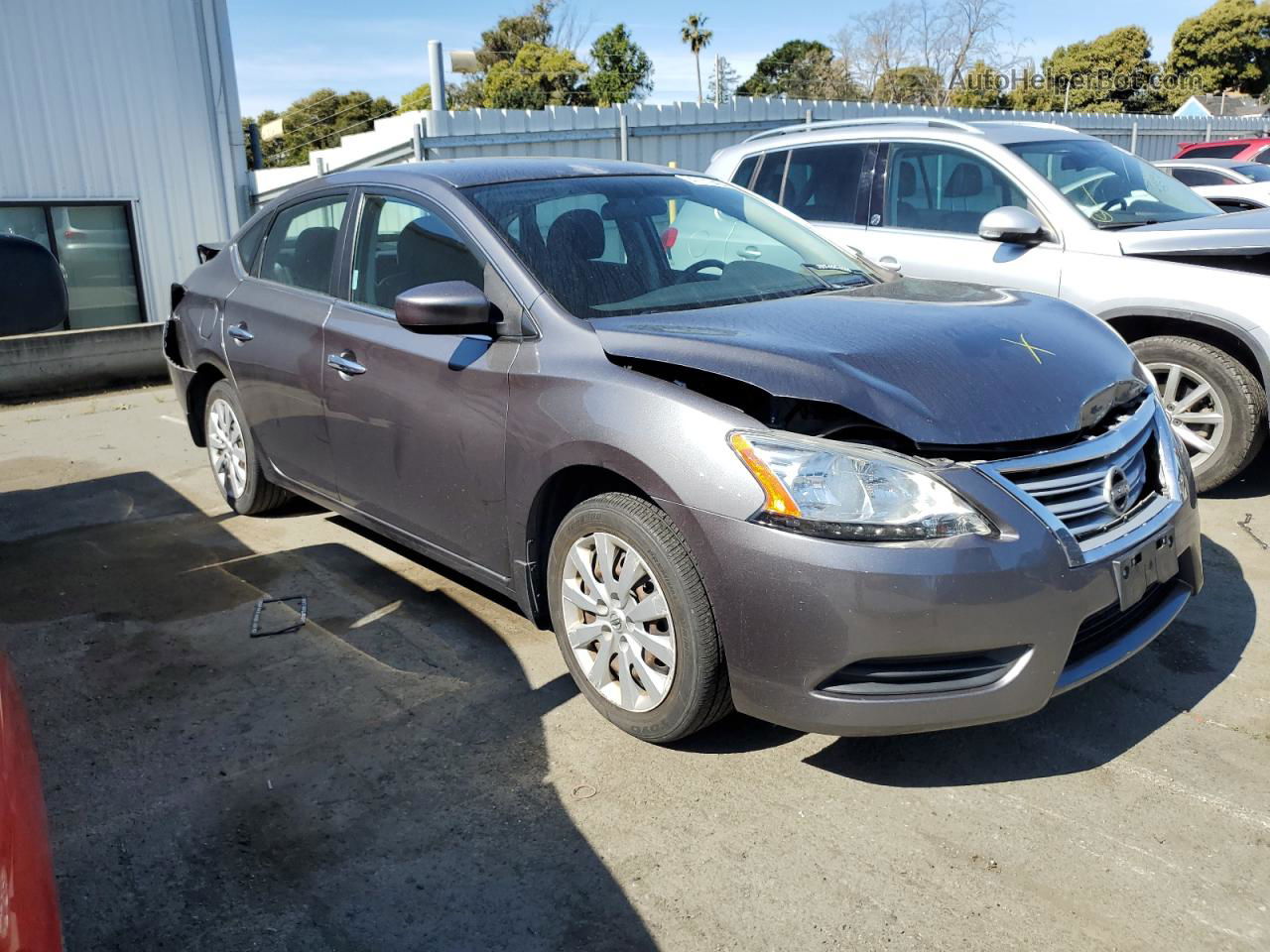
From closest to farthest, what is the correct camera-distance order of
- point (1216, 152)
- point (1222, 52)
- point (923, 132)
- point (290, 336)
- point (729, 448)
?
point (729, 448) → point (290, 336) → point (923, 132) → point (1216, 152) → point (1222, 52)

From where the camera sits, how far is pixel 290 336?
4.53 meters

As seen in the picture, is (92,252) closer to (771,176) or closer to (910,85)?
(771,176)

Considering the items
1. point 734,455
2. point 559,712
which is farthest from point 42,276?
point 559,712

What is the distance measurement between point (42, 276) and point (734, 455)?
164cm

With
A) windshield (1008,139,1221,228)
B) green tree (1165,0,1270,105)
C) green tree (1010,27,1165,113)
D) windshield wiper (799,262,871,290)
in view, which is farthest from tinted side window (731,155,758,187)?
green tree (1165,0,1270,105)

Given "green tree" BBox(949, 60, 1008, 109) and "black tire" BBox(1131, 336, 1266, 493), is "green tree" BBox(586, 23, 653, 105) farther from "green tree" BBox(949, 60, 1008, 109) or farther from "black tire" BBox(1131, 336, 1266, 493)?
"black tire" BBox(1131, 336, 1266, 493)

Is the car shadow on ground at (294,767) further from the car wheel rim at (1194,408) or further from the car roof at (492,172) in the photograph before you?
the car wheel rim at (1194,408)

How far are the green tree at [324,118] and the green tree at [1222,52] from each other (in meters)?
37.9

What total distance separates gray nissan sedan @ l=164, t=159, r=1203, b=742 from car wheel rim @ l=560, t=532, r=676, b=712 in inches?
0.4

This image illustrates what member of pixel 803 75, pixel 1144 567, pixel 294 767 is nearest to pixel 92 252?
pixel 294 767

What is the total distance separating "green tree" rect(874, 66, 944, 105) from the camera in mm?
38125

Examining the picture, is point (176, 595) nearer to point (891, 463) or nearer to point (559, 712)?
point (559, 712)

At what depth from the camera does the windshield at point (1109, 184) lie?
18.9 feet

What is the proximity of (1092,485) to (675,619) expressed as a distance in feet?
→ 3.94
